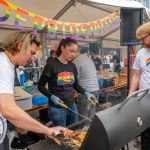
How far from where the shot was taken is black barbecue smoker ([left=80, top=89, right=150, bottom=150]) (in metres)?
0.70

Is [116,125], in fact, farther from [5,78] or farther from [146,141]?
[146,141]

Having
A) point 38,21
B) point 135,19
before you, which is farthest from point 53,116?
point 135,19

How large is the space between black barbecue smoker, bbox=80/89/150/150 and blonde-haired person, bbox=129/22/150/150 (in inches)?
32.5

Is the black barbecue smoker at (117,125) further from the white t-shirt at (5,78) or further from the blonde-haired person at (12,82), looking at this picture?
the white t-shirt at (5,78)

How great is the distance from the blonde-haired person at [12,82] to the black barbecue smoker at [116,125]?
0.25 metres

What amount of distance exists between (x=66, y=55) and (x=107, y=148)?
1.11m

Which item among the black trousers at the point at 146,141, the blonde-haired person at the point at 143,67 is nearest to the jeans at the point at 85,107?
the blonde-haired person at the point at 143,67

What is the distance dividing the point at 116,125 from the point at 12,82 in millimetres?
512

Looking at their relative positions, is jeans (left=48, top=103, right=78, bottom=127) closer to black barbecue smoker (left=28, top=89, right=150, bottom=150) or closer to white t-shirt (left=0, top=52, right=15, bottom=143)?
white t-shirt (left=0, top=52, right=15, bottom=143)

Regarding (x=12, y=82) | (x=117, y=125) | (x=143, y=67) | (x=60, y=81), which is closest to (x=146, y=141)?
(x=143, y=67)

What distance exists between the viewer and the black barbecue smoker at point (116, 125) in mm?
A: 697

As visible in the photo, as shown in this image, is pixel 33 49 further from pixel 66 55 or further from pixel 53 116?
pixel 53 116

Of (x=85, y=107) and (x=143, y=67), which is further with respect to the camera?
(x=85, y=107)

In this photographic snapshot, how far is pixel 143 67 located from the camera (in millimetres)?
1843
